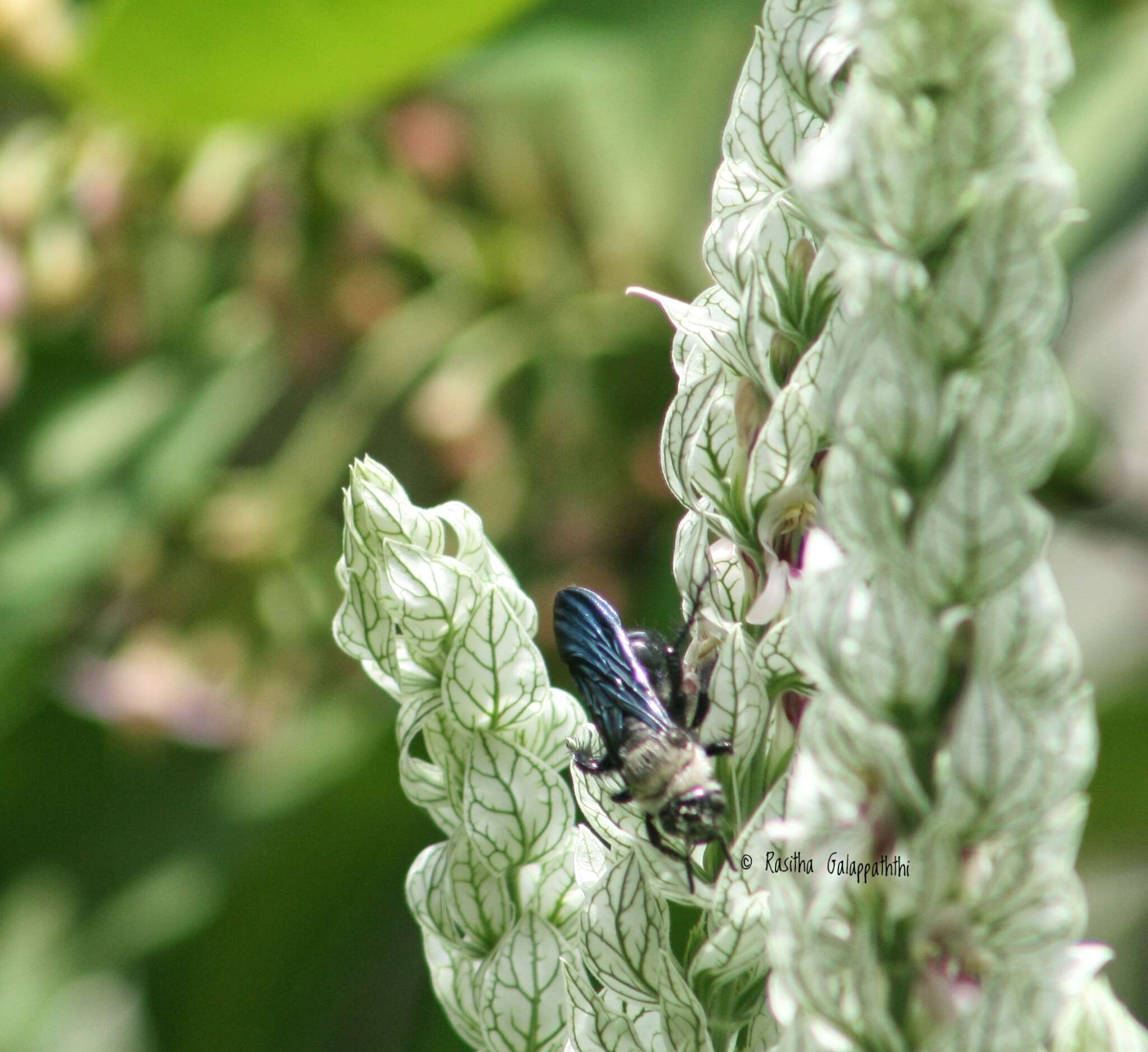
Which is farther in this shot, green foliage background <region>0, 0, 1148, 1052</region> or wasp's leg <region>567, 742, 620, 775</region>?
green foliage background <region>0, 0, 1148, 1052</region>

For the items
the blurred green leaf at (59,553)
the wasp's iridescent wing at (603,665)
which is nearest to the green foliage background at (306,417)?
→ the blurred green leaf at (59,553)

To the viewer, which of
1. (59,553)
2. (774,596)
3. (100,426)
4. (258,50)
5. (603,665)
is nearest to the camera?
(774,596)

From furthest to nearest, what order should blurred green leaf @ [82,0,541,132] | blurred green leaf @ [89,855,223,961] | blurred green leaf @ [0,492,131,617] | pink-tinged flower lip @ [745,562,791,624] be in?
blurred green leaf @ [89,855,223,961] < blurred green leaf @ [0,492,131,617] < blurred green leaf @ [82,0,541,132] < pink-tinged flower lip @ [745,562,791,624]

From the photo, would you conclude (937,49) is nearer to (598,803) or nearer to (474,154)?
(598,803)

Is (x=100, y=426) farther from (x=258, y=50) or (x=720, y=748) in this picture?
(x=720, y=748)

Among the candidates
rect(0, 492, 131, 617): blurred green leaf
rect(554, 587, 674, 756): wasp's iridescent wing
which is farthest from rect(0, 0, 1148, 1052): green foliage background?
rect(554, 587, 674, 756): wasp's iridescent wing

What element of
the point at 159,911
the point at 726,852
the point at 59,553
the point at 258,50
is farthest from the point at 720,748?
the point at 159,911

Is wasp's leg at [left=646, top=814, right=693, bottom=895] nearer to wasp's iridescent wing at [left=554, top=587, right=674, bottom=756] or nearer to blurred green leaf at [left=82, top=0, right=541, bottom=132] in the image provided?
wasp's iridescent wing at [left=554, top=587, right=674, bottom=756]

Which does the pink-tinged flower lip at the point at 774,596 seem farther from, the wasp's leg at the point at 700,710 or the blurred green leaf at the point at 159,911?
the blurred green leaf at the point at 159,911
